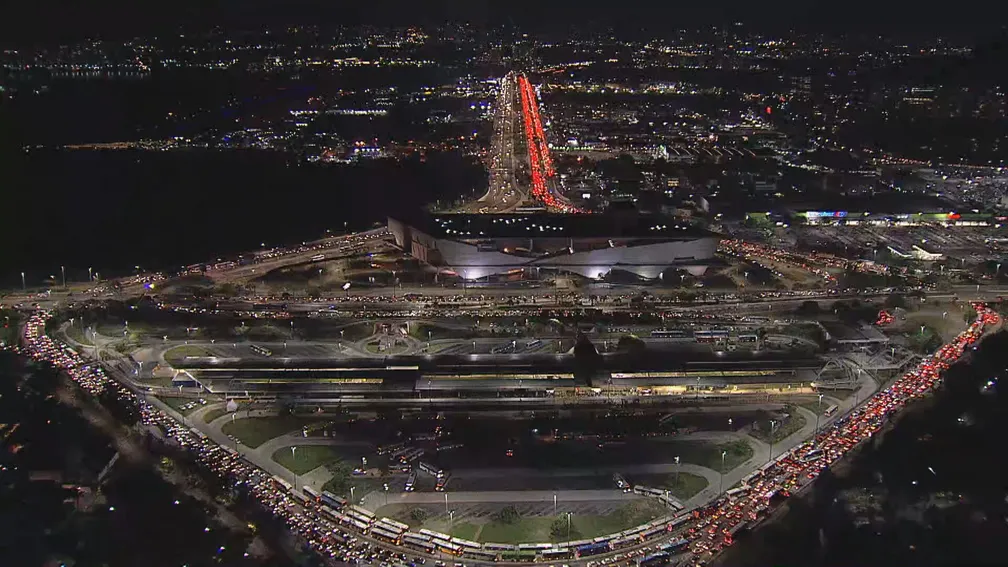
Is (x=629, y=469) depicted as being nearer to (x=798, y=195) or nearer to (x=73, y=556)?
(x=73, y=556)

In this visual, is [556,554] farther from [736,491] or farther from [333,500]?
[333,500]

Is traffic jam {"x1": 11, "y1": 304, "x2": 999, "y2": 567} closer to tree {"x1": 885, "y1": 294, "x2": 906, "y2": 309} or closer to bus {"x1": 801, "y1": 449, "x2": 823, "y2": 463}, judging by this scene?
bus {"x1": 801, "y1": 449, "x2": 823, "y2": 463}

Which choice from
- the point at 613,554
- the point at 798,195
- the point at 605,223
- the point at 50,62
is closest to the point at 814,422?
the point at 613,554

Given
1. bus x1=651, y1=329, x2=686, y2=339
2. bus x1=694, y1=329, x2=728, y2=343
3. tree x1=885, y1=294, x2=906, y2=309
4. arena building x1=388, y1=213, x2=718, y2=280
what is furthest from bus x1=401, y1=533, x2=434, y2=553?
tree x1=885, y1=294, x2=906, y2=309

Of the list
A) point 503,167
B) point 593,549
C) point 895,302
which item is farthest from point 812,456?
point 503,167

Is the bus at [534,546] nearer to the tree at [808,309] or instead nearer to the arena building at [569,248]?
the tree at [808,309]
